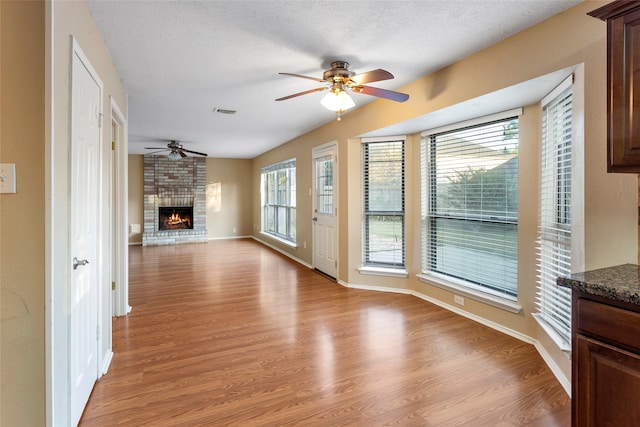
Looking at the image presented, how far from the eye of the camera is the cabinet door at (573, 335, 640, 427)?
1219 mm

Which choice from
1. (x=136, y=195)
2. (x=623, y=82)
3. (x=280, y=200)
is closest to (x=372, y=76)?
(x=623, y=82)

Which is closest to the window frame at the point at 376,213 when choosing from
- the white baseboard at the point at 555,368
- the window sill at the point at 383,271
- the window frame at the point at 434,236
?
the window sill at the point at 383,271

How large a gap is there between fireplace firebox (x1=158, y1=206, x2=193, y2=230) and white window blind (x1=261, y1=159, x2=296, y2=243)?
2064mm

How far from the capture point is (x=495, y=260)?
327cm

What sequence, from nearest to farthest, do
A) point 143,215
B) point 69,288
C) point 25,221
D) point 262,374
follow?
point 25,221
point 69,288
point 262,374
point 143,215

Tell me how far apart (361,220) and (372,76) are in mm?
2419

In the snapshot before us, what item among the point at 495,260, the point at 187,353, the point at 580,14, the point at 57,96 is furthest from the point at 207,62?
the point at 495,260

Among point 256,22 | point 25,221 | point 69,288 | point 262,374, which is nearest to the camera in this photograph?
point 25,221

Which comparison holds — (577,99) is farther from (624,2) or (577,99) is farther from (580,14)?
(624,2)

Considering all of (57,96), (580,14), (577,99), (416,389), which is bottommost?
(416,389)

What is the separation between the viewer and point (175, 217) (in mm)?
8820

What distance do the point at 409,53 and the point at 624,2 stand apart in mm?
1390

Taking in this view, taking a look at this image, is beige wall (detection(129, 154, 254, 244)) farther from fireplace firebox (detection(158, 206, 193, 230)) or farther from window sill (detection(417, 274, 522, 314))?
window sill (detection(417, 274, 522, 314))

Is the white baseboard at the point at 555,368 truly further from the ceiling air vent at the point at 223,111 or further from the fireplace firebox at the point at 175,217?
the fireplace firebox at the point at 175,217
